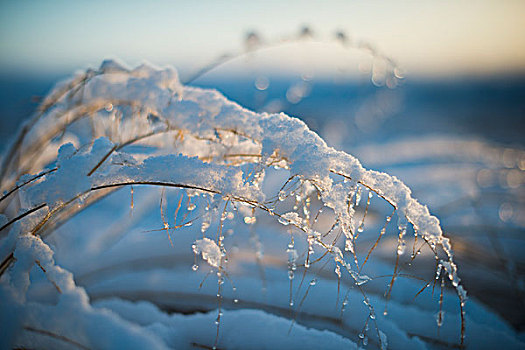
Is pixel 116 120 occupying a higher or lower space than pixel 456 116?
lower

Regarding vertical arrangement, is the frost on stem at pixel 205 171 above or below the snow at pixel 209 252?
above

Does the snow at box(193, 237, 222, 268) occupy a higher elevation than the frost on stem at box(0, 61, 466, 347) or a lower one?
lower

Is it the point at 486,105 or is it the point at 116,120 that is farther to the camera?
the point at 486,105

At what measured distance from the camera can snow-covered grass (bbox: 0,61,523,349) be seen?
1.12 feet

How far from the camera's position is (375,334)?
439mm

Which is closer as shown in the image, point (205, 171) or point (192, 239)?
point (205, 171)

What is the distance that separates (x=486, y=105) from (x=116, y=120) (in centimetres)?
611

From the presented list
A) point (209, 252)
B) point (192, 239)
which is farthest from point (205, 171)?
point (192, 239)

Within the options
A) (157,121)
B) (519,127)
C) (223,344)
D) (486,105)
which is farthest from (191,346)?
(486,105)

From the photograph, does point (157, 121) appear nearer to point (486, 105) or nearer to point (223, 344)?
→ point (223, 344)

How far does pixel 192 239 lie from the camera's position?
2.22 ft

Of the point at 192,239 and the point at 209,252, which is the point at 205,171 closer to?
the point at 209,252

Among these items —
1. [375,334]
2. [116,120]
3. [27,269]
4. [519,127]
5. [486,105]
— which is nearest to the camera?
[27,269]

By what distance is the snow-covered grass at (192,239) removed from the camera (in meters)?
0.34
